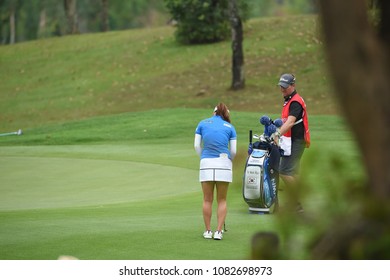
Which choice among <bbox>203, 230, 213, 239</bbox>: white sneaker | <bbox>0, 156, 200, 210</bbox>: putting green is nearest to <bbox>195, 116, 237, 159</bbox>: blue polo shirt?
<bbox>203, 230, 213, 239</bbox>: white sneaker

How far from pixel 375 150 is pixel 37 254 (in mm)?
7715

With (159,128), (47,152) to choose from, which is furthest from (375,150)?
(159,128)

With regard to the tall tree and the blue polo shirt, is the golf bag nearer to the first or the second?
the blue polo shirt

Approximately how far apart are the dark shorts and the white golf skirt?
1.98m

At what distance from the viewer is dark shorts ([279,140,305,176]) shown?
13.3 meters

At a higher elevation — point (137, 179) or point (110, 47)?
point (110, 47)

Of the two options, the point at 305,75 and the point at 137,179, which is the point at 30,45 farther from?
the point at 137,179

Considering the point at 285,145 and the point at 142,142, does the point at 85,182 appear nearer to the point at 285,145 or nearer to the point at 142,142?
the point at 285,145

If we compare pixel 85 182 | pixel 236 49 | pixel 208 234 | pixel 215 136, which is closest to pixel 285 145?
pixel 215 136

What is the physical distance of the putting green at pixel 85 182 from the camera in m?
16.3

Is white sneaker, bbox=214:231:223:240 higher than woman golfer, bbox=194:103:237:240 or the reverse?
the reverse

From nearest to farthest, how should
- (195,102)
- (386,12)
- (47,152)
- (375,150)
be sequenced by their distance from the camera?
1. (375,150)
2. (386,12)
3. (47,152)
4. (195,102)

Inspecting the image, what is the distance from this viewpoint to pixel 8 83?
46406 mm

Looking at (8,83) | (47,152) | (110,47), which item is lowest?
(47,152)
